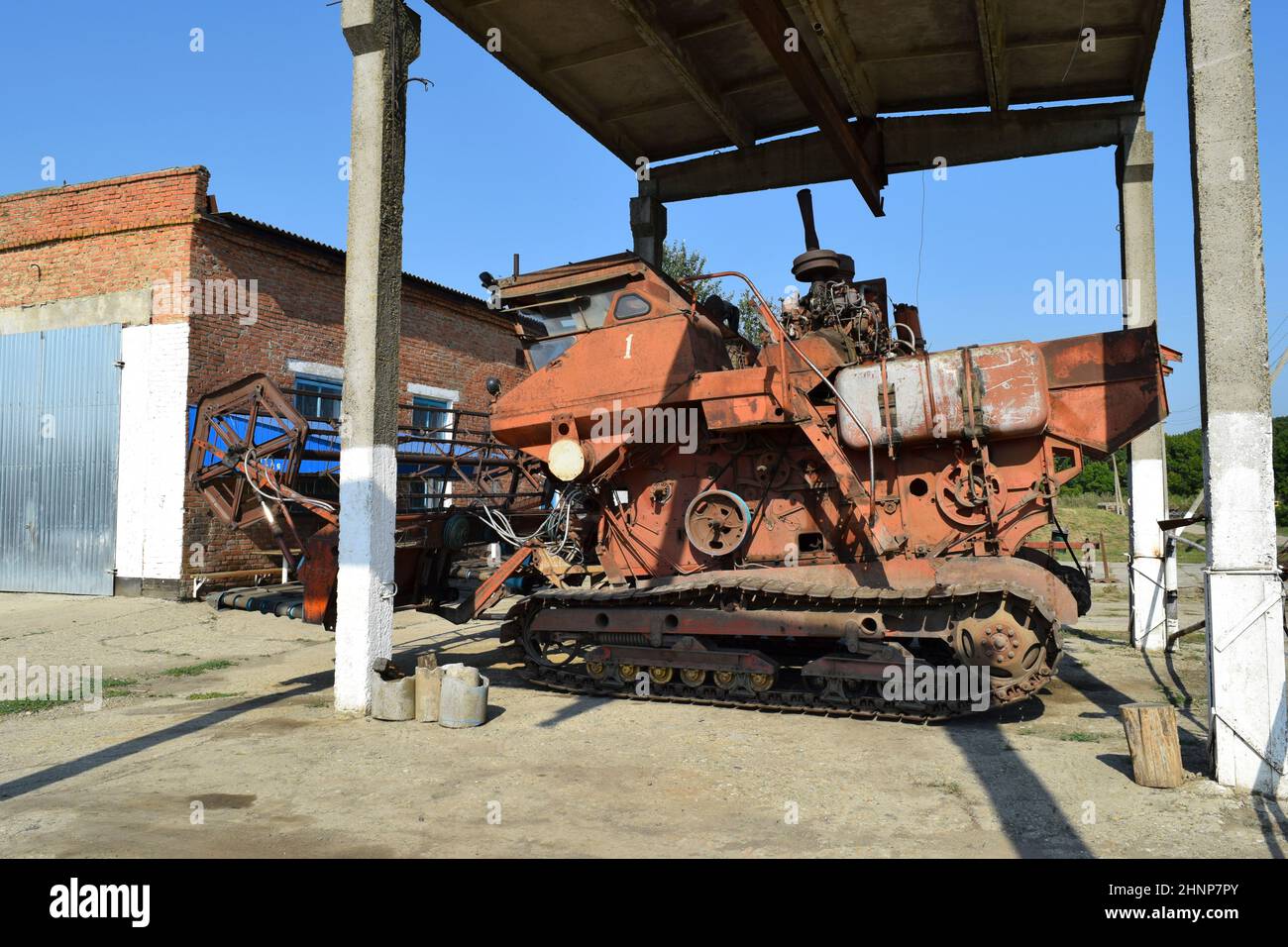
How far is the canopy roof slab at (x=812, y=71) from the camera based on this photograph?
9.38 meters

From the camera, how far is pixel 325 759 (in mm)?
5996

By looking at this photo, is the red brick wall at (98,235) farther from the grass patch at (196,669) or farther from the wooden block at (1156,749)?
the wooden block at (1156,749)

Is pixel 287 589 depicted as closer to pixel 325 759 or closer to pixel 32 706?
pixel 32 706

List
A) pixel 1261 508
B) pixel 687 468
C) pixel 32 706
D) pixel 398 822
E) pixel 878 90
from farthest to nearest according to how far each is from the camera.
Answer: pixel 878 90 → pixel 687 468 → pixel 32 706 → pixel 1261 508 → pixel 398 822

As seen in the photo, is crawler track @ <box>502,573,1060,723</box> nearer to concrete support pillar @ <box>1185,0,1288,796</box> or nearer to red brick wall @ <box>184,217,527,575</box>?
concrete support pillar @ <box>1185,0,1288,796</box>

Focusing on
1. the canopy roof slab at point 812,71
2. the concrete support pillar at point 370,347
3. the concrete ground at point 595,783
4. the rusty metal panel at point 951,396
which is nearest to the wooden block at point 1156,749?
the concrete ground at point 595,783

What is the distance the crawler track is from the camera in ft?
21.9

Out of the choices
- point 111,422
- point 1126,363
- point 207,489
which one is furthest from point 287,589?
point 1126,363

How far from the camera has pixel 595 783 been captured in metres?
5.48

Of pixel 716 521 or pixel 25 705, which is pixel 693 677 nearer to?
pixel 716 521

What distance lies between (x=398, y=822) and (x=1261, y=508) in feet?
18.7

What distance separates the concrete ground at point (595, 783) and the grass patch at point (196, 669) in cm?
54

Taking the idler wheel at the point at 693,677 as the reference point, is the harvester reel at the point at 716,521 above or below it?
Answer: above

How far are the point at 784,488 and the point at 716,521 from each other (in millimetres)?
→ 724
